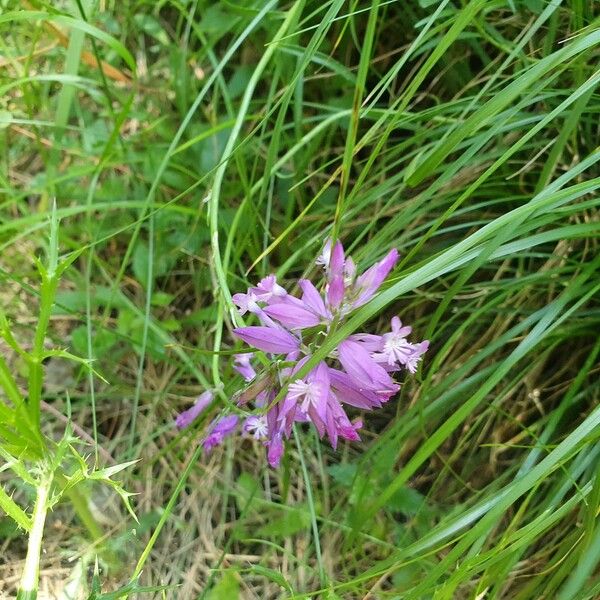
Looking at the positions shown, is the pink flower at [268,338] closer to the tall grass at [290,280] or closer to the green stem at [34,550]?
the tall grass at [290,280]

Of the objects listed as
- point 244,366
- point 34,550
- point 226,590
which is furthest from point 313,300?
point 226,590

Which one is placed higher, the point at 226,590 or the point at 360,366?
the point at 360,366

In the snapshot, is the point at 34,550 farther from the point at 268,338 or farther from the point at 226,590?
the point at 226,590

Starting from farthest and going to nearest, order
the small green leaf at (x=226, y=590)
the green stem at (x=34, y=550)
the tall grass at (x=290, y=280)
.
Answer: the small green leaf at (x=226, y=590) → the tall grass at (x=290, y=280) → the green stem at (x=34, y=550)

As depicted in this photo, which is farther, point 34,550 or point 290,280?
point 290,280

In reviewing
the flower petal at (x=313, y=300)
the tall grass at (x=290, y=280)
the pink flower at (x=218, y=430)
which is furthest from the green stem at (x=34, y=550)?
the flower petal at (x=313, y=300)

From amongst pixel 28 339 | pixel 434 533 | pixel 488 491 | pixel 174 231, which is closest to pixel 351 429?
pixel 434 533

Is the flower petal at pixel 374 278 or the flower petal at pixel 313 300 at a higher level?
the flower petal at pixel 374 278

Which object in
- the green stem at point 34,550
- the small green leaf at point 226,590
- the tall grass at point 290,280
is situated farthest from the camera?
the small green leaf at point 226,590

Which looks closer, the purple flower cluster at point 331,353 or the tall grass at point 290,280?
the purple flower cluster at point 331,353
